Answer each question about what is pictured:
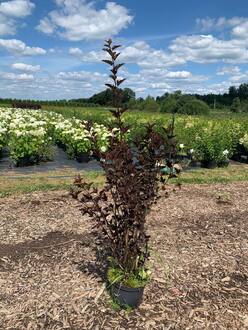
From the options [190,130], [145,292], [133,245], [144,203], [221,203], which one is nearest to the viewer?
[144,203]

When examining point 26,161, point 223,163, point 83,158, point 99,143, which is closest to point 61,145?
point 83,158

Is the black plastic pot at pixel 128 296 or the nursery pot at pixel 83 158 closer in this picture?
the black plastic pot at pixel 128 296

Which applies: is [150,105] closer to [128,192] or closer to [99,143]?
[99,143]

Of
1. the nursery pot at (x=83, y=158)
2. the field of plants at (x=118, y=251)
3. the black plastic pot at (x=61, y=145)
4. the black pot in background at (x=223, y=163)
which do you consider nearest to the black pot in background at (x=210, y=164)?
the black pot in background at (x=223, y=163)

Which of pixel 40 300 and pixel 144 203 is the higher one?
pixel 144 203

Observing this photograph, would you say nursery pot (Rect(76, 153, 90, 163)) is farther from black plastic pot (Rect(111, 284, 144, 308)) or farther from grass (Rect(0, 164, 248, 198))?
black plastic pot (Rect(111, 284, 144, 308))

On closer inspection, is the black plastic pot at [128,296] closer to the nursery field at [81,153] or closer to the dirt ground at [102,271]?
the dirt ground at [102,271]

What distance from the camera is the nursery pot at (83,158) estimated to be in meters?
10.9

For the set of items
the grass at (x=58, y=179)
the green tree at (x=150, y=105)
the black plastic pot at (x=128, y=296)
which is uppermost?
the green tree at (x=150, y=105)

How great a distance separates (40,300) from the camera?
344 centimetres

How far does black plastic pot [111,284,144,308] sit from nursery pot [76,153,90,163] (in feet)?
25.2

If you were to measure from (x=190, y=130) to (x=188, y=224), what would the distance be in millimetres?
6702

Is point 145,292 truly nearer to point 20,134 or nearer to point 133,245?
point 133,245

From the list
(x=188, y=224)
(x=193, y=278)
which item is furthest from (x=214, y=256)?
(x=188, y=224)
